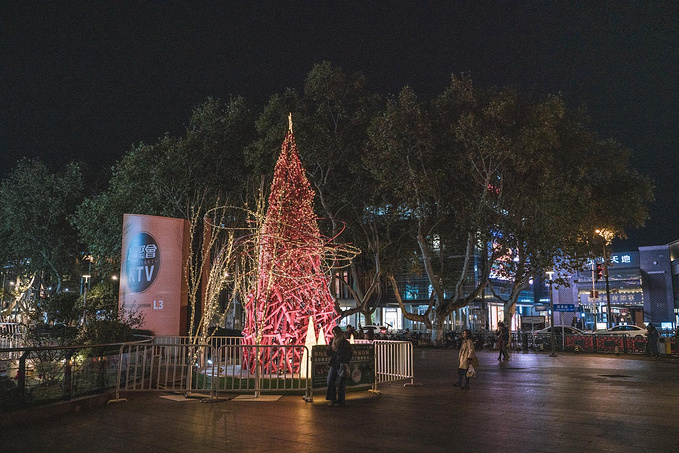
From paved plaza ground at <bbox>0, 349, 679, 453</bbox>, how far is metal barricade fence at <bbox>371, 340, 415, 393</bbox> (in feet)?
3.15

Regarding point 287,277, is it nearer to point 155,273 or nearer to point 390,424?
point 390,424

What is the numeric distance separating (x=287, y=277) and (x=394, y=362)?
3.59m

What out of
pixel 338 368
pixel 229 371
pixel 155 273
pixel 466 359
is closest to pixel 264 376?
pixel 229 371

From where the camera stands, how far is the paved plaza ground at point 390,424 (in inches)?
297

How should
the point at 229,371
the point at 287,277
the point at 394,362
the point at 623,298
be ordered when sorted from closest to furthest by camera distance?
the point at 229,371 < the point at 287,277 < the point at 394,362 < the point at 623,298

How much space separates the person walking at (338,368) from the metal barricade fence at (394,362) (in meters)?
3.09

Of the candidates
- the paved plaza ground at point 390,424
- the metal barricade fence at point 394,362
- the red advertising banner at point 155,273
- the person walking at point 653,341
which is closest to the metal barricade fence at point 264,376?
the paved plaza ground at point 390,424

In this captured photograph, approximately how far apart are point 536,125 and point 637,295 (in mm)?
40372

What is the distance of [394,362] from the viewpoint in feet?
48.4

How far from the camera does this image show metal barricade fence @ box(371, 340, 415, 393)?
1456 centimetres

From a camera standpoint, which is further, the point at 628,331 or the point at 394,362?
the point at 628,331

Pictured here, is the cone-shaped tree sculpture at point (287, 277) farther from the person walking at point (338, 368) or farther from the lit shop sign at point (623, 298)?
the lit shop sign at point (623, 298)

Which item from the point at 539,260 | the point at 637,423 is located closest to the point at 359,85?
the point at 539,260

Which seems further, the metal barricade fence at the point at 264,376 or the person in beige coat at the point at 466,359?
the person in beige coat at the point at 466,359
